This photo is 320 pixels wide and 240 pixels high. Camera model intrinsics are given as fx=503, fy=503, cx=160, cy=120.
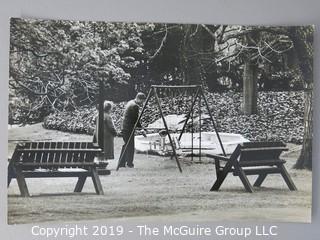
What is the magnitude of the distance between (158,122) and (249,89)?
0.48 metres

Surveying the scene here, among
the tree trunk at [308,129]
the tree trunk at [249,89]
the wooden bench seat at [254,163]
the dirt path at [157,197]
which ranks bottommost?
the dirt path at [157,197]

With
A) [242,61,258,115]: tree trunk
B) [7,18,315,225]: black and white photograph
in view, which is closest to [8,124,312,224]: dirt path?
[7,18,315,225]: black and white photograph

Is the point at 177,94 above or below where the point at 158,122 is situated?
above

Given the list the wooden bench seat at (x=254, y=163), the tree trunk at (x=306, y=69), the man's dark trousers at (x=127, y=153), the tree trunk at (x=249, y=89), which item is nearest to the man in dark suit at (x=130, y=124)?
the man's dark trousers at (x=127, y=153)

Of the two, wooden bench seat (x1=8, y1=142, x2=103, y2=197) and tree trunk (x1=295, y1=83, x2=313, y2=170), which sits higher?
tree trunk (x1=295, y1=83, x2=313, y2=170)

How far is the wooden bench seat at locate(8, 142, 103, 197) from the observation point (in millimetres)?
2340

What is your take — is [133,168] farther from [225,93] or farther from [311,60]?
[311,60]

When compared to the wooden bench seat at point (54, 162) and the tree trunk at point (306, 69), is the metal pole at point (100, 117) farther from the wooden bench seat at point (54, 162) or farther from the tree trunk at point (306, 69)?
the tree trunk at point (306, 69)

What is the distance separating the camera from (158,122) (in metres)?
2.44

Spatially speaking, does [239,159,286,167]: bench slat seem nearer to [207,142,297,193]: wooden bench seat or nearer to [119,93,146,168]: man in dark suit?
[207,142,297,193]: wooden bench seat

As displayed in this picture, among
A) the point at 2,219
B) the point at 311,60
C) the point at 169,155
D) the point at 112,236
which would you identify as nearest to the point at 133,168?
the point at 169,155

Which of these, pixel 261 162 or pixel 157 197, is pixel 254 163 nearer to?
pixel 261 162

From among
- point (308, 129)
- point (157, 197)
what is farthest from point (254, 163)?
point (157, 197)

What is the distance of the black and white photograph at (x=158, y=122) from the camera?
2357mm
